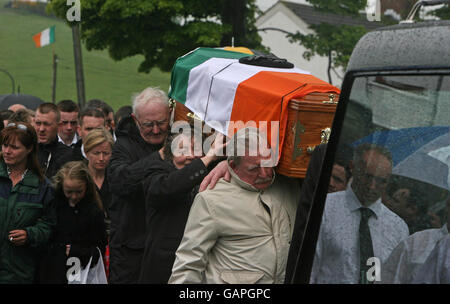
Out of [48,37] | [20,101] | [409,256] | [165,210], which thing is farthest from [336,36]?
[409,256]

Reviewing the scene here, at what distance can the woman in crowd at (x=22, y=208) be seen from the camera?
4.54m

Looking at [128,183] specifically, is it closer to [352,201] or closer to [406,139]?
[352,201]

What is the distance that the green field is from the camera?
39375 millimetres

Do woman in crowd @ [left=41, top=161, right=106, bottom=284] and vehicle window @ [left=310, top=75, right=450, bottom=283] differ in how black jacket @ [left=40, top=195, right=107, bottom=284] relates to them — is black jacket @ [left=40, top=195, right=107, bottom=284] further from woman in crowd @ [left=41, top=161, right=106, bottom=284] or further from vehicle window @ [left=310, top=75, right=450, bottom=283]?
vehicle window @ [left=310, top=75, right=450, bottom=283]

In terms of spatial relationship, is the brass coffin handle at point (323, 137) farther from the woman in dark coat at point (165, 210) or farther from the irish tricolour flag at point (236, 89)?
the woman in dark coat at point (165, 210)

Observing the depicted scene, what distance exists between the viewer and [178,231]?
395cm

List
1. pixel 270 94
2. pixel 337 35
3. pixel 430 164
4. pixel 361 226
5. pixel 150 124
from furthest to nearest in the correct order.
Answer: pixel 337 35 → pixel 150 124 → pixel 270 94 → pixel 361 226 → pixel 430 164

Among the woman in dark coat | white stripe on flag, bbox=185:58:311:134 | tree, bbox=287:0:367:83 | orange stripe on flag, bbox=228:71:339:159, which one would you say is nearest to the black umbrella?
white stripe on flag, bbox=185:58:311:134

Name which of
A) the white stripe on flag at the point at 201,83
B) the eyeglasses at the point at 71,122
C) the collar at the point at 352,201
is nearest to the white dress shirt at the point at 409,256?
the collar at the point at 352,201

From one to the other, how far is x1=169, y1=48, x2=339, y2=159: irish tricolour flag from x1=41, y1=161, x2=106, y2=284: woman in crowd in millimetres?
954

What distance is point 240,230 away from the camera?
3.08 meters

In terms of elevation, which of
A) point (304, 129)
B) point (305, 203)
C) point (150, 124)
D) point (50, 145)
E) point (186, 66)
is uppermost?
point (186, 66)

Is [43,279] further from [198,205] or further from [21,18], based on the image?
[21,18]

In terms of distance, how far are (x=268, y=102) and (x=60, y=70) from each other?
44608 mm
